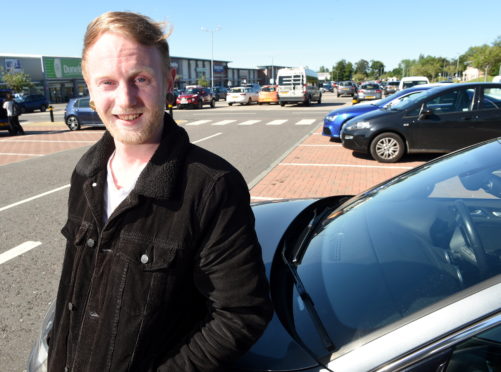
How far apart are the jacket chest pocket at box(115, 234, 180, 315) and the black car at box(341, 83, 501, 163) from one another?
7.93 meters

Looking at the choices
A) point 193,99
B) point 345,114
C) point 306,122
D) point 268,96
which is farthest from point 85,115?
point 268,96

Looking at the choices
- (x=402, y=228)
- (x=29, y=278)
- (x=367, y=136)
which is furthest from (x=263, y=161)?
(x=402, y=228)

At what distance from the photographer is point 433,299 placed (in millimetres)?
1275

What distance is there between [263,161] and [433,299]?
8.00 m

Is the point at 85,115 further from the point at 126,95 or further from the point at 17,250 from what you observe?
the point at 126,95

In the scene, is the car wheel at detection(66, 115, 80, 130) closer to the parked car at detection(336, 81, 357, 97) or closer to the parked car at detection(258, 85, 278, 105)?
the parked car at detection(258, 85, 278, 105)

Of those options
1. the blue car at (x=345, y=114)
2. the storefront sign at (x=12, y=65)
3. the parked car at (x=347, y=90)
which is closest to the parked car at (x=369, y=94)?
the parked car at (x=347, y=90)

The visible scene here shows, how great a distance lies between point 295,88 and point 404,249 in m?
27.1

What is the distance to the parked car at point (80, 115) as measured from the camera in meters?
17.0

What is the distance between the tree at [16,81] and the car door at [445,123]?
46.8 meters

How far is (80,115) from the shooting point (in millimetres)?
17109

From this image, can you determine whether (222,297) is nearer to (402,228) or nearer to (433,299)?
(433,299)

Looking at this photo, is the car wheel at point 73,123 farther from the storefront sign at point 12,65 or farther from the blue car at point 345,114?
the storefront sign at point 12,65

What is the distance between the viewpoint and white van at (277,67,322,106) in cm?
2758
